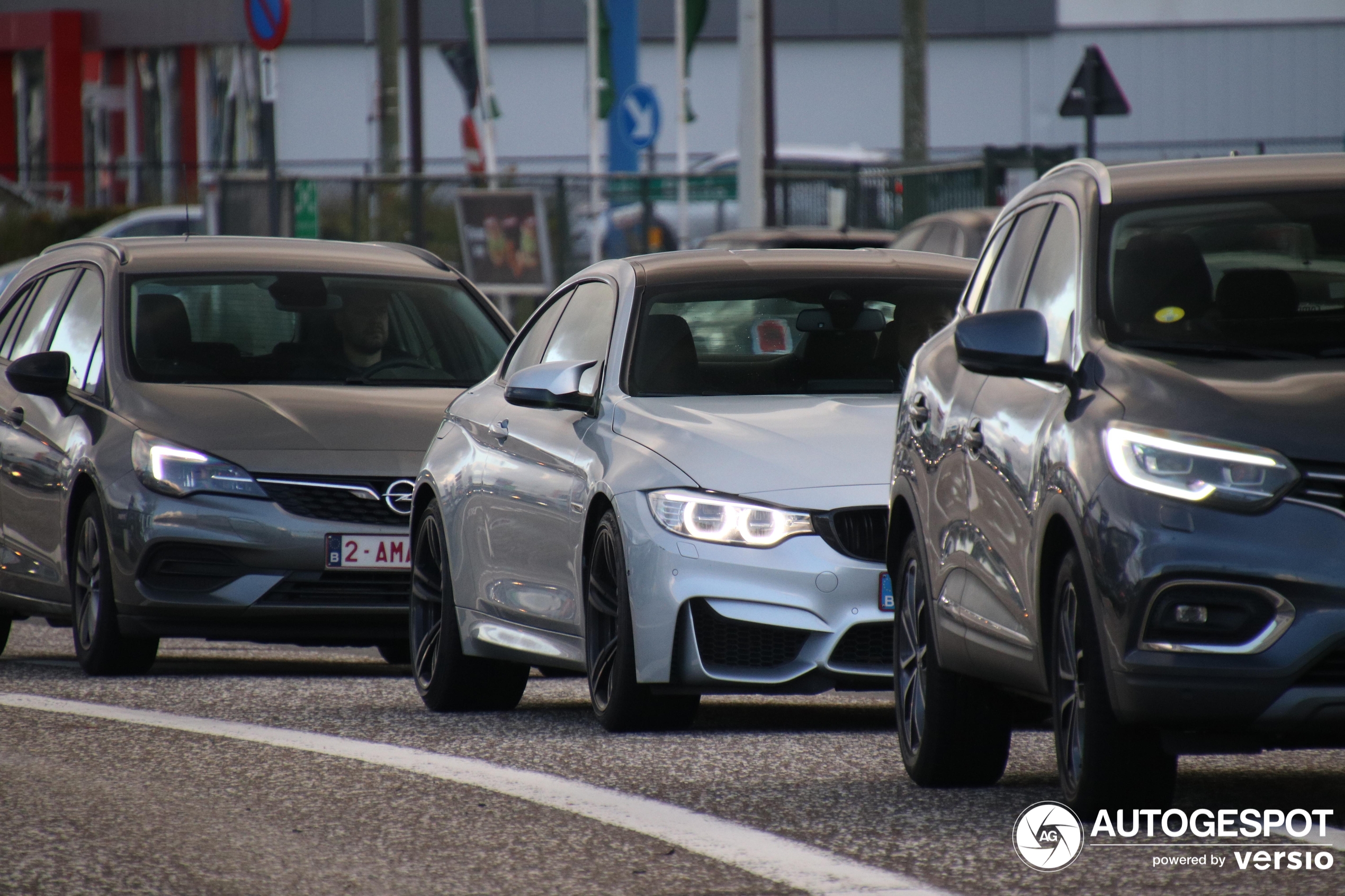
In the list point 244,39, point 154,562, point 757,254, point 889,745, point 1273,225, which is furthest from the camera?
point 244,39

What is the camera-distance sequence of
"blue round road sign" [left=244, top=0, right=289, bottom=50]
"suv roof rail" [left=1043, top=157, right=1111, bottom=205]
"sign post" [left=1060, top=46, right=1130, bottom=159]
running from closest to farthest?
"suv roof rail" [left=1043, top=157, right=1111, bottom=205] < "blue round road sign" [left=244, top=0, right=289, bottom=50] < "sign post" [left=1060, top=46, right=1130, bottom=159]

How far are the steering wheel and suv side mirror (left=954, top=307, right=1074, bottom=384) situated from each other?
5.49 meters

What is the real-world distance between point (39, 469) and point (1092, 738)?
6513 millimetres

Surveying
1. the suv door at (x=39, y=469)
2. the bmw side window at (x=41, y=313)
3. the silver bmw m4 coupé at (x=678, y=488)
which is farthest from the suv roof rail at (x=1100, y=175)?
the bmw side window at (x=41, y=313)

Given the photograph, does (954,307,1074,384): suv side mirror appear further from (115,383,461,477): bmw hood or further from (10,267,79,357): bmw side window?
(10,267,79,357): bmw side window

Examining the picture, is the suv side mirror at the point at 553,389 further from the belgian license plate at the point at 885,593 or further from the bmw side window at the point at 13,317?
the bmw side window at the point at 13,317

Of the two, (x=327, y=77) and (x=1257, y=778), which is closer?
(x=1257, y=778)

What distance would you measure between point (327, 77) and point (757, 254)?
49.6 meters

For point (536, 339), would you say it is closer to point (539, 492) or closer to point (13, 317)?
point (539, 492)

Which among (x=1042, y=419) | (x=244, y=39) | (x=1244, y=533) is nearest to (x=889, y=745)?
(x=1042, y=419)

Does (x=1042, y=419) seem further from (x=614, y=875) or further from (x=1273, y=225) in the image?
(x=614, y=875)

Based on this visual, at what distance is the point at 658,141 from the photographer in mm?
58688

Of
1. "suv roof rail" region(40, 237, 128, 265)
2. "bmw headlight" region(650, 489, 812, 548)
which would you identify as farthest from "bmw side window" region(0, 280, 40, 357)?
"bmw headlight" region(650, 489, 812, 548)

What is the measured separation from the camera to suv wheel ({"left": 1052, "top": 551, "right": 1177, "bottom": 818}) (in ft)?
18.6
